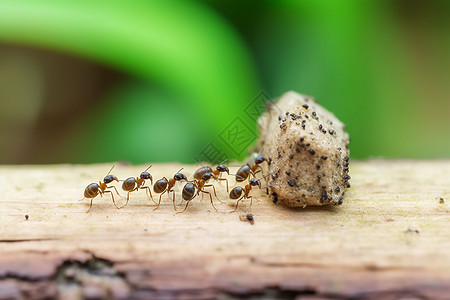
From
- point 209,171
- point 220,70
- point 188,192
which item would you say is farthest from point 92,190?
point 220,70

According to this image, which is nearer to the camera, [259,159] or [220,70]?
[259,159]

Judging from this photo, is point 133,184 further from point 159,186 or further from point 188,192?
point 188,192

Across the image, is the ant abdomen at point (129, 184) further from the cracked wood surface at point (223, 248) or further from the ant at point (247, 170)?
the ant at point (247, 170)

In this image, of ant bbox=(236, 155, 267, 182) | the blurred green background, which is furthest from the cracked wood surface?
the blurred green background

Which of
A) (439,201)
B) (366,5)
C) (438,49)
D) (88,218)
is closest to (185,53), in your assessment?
(366,5)

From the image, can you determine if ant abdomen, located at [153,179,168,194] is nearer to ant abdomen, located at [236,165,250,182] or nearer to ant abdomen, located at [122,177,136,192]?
ant abdomen, located at [122,177,136,192]

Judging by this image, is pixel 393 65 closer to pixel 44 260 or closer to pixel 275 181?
pixel 275 181
